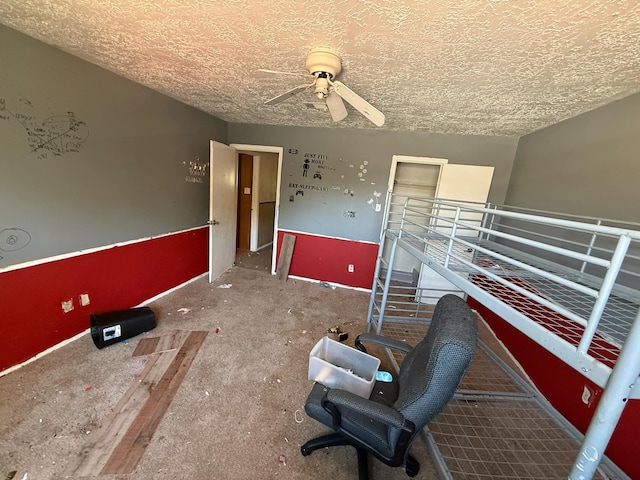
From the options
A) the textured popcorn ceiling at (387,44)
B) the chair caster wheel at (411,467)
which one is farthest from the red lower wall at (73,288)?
the chair caster wheel at (411,467)

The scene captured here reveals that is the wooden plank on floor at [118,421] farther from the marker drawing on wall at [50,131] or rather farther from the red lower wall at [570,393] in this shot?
the red lower wall at [570,393]

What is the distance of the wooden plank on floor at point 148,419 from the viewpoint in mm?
1316

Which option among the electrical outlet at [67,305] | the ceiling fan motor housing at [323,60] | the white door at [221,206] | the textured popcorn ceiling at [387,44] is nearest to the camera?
the textured popcorn ceiling at [387,44]

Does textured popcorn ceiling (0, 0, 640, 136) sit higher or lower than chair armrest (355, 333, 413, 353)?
higher

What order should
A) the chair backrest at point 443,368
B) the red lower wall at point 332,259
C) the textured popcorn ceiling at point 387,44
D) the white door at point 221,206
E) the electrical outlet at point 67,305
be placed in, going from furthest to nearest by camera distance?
1. the red lower wall at point 332,259
2. the white door at point 221,206
3. the electrical outlet at point 67,305
4. the textured popcorn ceiling at point 387,44
5. the chair backrest at point 443,368

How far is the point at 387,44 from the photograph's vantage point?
1383 millimetres

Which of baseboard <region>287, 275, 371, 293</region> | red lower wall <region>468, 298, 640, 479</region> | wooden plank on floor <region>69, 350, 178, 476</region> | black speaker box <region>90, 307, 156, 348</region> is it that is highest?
red lower wall <region>468, 298, 640, 479</region>

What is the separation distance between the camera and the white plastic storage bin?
155 cm

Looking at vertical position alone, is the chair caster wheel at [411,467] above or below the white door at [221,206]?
below

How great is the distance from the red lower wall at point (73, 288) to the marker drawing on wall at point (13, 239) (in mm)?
168

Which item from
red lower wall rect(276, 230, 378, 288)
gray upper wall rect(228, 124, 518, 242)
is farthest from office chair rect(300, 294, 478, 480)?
gray upper wall rect(228, 124, 518, 242)

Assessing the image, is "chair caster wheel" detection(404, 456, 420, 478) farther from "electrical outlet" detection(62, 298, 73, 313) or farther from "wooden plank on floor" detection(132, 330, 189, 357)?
"electrical outlet" detection(62, 298, 73, 313)

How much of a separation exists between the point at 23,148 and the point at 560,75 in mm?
3604

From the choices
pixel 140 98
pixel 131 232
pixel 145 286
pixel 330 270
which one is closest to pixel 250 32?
pixel 140 98
